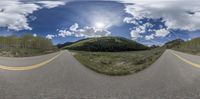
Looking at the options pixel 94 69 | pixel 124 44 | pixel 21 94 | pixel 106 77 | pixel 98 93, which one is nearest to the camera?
pixel 21 94

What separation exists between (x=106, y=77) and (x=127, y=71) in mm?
1308

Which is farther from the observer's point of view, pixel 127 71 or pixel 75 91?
pixel 127 71

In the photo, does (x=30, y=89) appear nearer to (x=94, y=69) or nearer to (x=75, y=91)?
(x=75, y=91)

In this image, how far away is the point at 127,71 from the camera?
11203 millimetres

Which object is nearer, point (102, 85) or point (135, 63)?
point (102, 85)

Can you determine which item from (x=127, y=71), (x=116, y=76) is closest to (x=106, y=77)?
(x=116, y=76)

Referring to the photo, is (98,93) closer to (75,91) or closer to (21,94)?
(75,91)

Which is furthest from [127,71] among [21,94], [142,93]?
[21,94]

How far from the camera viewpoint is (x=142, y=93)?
7.12 meters

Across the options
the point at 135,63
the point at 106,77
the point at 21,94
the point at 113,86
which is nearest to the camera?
the point at 21,94

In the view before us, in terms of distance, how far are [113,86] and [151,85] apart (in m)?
0.95

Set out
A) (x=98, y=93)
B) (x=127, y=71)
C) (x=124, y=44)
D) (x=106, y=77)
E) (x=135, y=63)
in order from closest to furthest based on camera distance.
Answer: (x=98, y=93), (x=106, y=77), (x=127, y=71), (x=135, y=63), (x=124, y=44)

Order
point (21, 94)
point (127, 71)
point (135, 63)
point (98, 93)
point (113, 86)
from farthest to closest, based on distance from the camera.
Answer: point (135, 63)
point (127, 71)
point (113, 86)
point (98, 93)
point (21, 94)

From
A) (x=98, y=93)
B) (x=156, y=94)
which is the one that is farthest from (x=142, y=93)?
(x=98, y=93)
